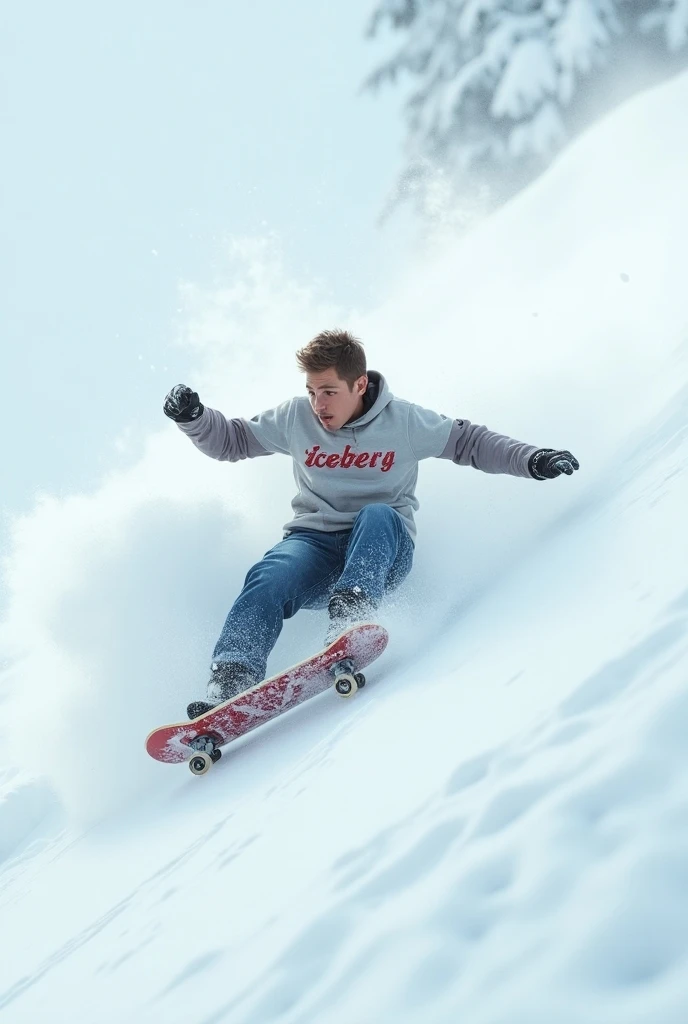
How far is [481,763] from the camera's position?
1.44 m

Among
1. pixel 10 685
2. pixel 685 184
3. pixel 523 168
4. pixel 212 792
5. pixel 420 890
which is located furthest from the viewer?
pixel 523 168

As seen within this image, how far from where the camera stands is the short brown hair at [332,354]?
3.01 m

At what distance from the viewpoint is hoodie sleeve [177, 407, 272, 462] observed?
331 cm

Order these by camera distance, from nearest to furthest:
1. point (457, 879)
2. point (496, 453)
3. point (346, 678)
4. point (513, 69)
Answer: point (457, 879) → point (346, 678) → point (496, 453) → point (513, 69)

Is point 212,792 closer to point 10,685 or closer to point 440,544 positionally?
point 440,544

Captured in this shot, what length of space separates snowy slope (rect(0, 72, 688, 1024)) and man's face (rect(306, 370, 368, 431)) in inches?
28.4

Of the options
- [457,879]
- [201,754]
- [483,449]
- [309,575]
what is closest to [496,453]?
[483,449]

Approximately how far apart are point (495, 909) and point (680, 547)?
104cm

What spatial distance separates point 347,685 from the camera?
2.56m

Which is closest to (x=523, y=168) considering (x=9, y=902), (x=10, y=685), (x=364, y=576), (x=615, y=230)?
(x=615, y=230)

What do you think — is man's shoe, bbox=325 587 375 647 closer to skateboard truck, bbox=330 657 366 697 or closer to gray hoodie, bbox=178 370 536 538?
skateboard truck, bbox=330 657 366 697

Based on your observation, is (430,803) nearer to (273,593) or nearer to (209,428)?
(273,593)

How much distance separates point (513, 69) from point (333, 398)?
1031 cm

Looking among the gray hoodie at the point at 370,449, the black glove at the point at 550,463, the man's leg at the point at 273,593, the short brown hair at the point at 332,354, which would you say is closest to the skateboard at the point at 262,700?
the man's leg at the point at 273,593
